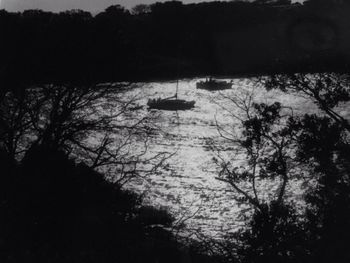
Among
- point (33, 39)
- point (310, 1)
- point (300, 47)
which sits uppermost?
point (310, 1)

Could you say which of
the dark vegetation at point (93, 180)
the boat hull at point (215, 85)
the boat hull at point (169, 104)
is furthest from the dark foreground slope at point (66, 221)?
the boat hull at point (215, 85)

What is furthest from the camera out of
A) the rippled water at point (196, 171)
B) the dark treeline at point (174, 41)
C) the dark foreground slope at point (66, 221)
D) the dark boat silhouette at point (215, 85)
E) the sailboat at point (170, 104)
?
the dark boat silhouette at point (215, 85)

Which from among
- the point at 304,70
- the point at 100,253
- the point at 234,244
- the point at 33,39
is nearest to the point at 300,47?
the point at 304,70

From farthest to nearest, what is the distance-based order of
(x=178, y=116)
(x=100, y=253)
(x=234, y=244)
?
1. (x=178, y=116)
2. (x=234, y=244)
3. (x=100, y=253)

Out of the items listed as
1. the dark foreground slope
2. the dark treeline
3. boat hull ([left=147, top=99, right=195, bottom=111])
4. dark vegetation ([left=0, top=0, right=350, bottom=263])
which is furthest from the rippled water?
the dark treeline

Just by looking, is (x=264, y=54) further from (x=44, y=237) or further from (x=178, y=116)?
(x=44, y=237)

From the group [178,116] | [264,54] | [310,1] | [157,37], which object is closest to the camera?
[178,116]

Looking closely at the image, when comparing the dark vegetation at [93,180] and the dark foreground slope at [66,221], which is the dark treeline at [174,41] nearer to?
the dark vegetation at [93,180]
